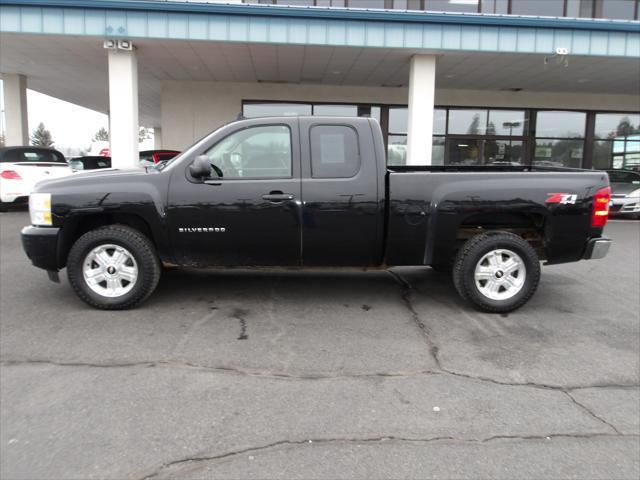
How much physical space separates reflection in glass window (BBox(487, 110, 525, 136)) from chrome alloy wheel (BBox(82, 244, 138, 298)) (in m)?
15.6

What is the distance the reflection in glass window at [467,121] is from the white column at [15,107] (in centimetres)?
1495

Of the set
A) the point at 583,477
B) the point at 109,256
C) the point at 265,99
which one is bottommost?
the point at 583,477

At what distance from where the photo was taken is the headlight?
5.12m

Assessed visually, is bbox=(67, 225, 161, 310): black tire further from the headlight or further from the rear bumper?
the rear bumper

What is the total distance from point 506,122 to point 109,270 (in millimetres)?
16235

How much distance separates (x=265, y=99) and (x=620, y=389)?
15.2 meters

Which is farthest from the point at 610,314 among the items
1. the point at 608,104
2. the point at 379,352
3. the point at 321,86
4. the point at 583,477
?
the point at 608,104

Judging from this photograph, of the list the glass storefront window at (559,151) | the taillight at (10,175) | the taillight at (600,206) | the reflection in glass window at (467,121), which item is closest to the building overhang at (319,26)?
the taillight at (10,175)

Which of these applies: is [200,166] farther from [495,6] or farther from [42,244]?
[495,6]

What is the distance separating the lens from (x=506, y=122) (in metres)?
18.2

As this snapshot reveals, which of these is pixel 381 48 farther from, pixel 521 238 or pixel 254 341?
pixel 254 341

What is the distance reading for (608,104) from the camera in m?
18.3

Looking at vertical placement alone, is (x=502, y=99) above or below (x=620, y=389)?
above

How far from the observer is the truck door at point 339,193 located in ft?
16.9
